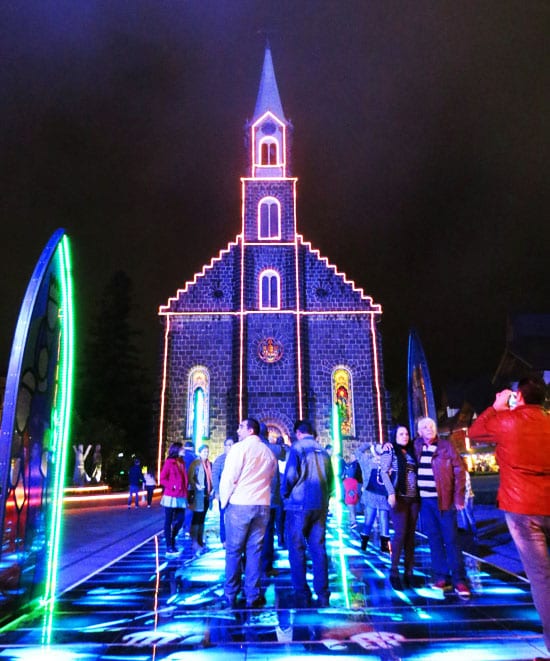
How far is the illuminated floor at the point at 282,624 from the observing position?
3926 mm

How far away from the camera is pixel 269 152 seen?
101ft

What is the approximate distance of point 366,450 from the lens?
11.1 m

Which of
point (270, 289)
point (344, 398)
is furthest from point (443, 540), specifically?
point (270, 289)

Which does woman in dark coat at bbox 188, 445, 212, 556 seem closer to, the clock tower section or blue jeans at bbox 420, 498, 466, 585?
blue jeans at bbox 420, 498, 466, 585

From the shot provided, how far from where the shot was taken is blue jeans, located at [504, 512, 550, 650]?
3633 mm

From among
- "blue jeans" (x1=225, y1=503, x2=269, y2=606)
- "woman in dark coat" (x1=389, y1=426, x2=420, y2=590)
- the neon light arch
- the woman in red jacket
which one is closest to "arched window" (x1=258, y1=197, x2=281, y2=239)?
the woman in red jacket

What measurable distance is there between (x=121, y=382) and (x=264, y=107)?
26.7 meters

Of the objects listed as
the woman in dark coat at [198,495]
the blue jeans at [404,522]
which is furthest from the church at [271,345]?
the blue jeans at [404,522]

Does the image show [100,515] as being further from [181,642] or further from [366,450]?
[181,642]

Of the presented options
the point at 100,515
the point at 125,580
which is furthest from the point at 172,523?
the point at 100,515

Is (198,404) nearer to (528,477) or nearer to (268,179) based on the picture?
(268,179)

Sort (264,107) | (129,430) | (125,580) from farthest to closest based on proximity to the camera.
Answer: (129,430) → (264,107) → (125,580)

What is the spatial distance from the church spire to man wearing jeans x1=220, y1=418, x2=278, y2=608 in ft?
96.0

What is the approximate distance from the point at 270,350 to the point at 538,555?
22793 millimetres
